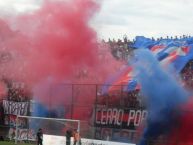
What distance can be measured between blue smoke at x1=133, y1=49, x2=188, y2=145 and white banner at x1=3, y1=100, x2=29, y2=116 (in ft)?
38.9

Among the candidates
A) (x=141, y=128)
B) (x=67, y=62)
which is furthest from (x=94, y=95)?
(x=141, y=128)

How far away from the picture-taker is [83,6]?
1373 inches

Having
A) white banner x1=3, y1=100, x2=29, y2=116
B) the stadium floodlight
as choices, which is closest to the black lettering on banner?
the stadium floodlight

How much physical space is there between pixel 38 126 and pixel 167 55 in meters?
9.66

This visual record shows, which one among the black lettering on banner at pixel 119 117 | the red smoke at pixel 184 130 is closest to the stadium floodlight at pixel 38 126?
the black lettering on banner at pixel 119 117

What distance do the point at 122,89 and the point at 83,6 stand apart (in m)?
5.64

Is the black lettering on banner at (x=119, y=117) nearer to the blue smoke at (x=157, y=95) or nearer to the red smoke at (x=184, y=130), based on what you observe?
the blue smoke at (x=157, y=95)

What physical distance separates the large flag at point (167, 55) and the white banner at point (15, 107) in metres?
8.06

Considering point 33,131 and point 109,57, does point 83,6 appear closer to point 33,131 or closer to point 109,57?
point 109,57

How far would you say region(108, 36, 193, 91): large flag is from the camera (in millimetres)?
33809

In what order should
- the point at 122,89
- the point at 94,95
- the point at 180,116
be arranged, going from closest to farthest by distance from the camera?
1. the point at 180,116
2. the point at 122,89
3. the point at 94,95

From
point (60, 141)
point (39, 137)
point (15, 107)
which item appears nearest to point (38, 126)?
point (39, 137)

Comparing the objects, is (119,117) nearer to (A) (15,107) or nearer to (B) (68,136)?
(B) (68,136)

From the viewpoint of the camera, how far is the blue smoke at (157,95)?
99.0 feet
